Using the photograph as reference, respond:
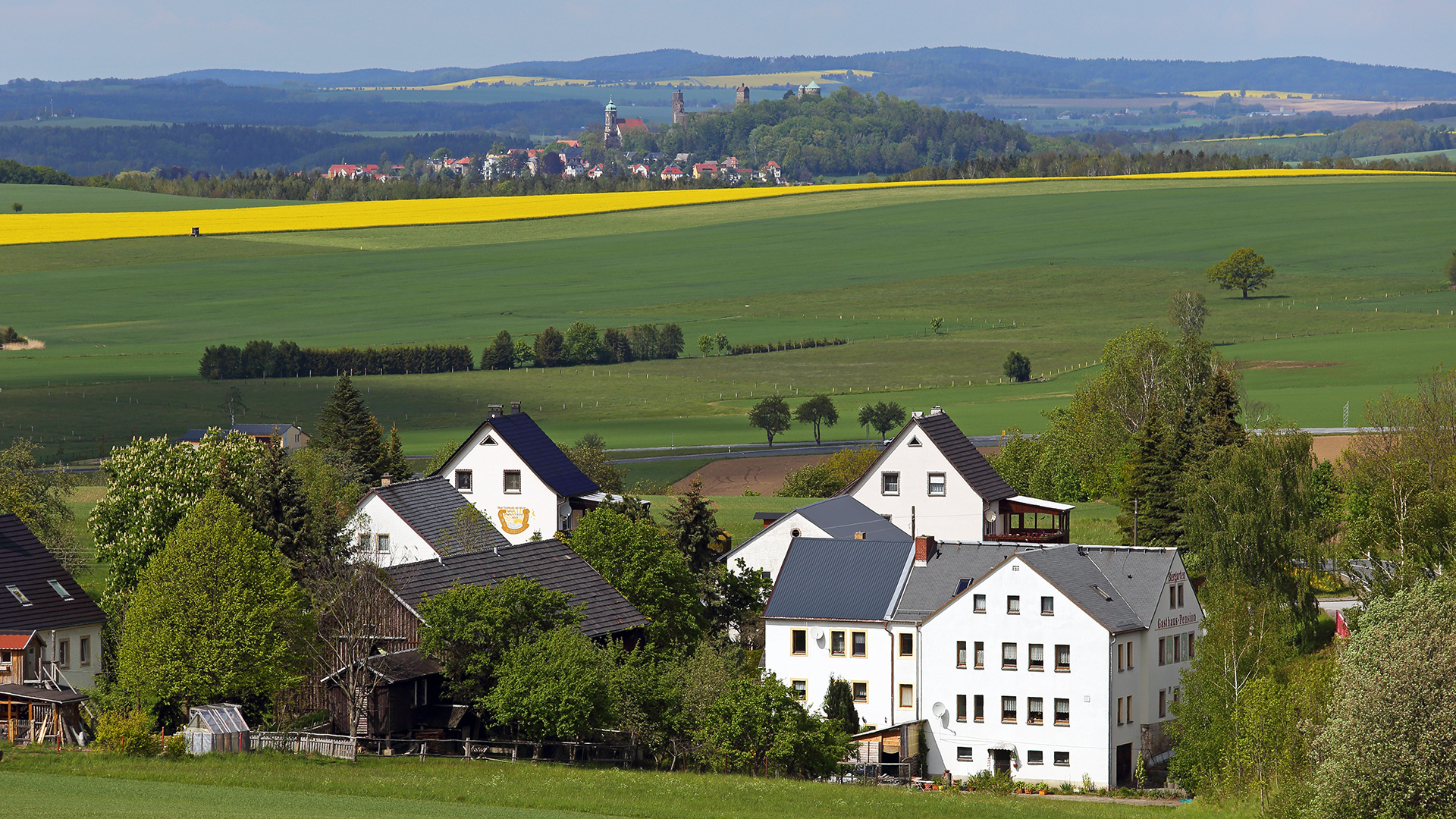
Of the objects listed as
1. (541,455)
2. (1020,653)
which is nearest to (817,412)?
(541,455)

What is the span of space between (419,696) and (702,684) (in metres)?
9.15

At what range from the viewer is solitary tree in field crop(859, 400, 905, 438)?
462ft

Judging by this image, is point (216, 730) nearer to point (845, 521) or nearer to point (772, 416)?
point (845, 521)

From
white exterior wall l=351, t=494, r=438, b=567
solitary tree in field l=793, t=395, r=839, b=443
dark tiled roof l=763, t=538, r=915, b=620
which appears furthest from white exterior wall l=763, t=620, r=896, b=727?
solitary tree in field l=793, t=395, r=839, b=443

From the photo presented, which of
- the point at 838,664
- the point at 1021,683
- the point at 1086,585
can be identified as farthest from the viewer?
the point at 838,664

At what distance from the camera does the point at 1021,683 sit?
64.8 metres

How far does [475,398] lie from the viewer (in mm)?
159125

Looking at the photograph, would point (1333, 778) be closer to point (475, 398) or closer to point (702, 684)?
point (702, 684)

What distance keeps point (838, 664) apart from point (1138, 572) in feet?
38.1

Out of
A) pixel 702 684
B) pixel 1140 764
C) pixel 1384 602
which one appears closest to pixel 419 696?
pixel 702 684

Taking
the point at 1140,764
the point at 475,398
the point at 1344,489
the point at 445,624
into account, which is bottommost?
the point at 1140,764

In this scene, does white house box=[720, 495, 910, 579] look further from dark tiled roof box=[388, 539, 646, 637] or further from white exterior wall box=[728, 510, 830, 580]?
Result: dark tiled roof box=[388, 539, 646, 637]

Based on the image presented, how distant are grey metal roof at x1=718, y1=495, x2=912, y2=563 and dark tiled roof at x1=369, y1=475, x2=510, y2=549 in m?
10.6

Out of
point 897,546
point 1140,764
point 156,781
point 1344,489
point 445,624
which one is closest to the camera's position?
point 156,781
